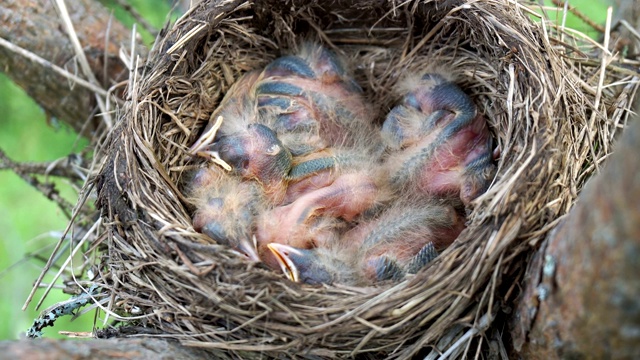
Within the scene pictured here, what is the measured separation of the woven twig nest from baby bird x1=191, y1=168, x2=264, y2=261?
0.06m

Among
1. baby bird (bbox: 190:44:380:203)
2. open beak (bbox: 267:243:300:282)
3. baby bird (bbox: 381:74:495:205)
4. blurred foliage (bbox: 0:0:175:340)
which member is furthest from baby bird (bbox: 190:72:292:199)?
blurred foliage (bbox: 0:0:175:340)

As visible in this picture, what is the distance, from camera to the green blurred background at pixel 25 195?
2869mm

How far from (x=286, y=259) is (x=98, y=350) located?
57 centimetres

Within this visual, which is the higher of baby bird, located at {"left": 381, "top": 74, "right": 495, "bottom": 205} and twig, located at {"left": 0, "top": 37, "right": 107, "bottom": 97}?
twig, located at {"left": 0, "top": 37, "right": 107, "bottom": 97}

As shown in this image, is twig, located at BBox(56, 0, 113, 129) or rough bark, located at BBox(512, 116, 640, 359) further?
twig, located at BBox(56, 0, 113, 129)

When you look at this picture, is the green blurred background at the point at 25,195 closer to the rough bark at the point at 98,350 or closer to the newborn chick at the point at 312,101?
the newborn chick at the point at 312,101

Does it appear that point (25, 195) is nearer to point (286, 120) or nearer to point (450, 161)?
point (286, 120)

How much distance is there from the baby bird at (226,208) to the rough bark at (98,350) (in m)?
0.31

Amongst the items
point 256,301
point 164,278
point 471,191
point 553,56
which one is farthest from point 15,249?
point 553,56

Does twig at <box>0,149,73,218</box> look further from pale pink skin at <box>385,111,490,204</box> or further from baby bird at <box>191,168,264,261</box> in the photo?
pale pink skin at <box>385,111,490,204</box>

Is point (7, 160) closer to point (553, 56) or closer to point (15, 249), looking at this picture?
point (15, 249)

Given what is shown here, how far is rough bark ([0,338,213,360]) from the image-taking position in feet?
3.32

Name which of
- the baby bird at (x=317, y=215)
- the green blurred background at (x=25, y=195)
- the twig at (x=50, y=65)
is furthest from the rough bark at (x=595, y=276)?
the green blurred background at (x=25, y=195)

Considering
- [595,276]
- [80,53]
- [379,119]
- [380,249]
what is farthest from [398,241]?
[80,53]
